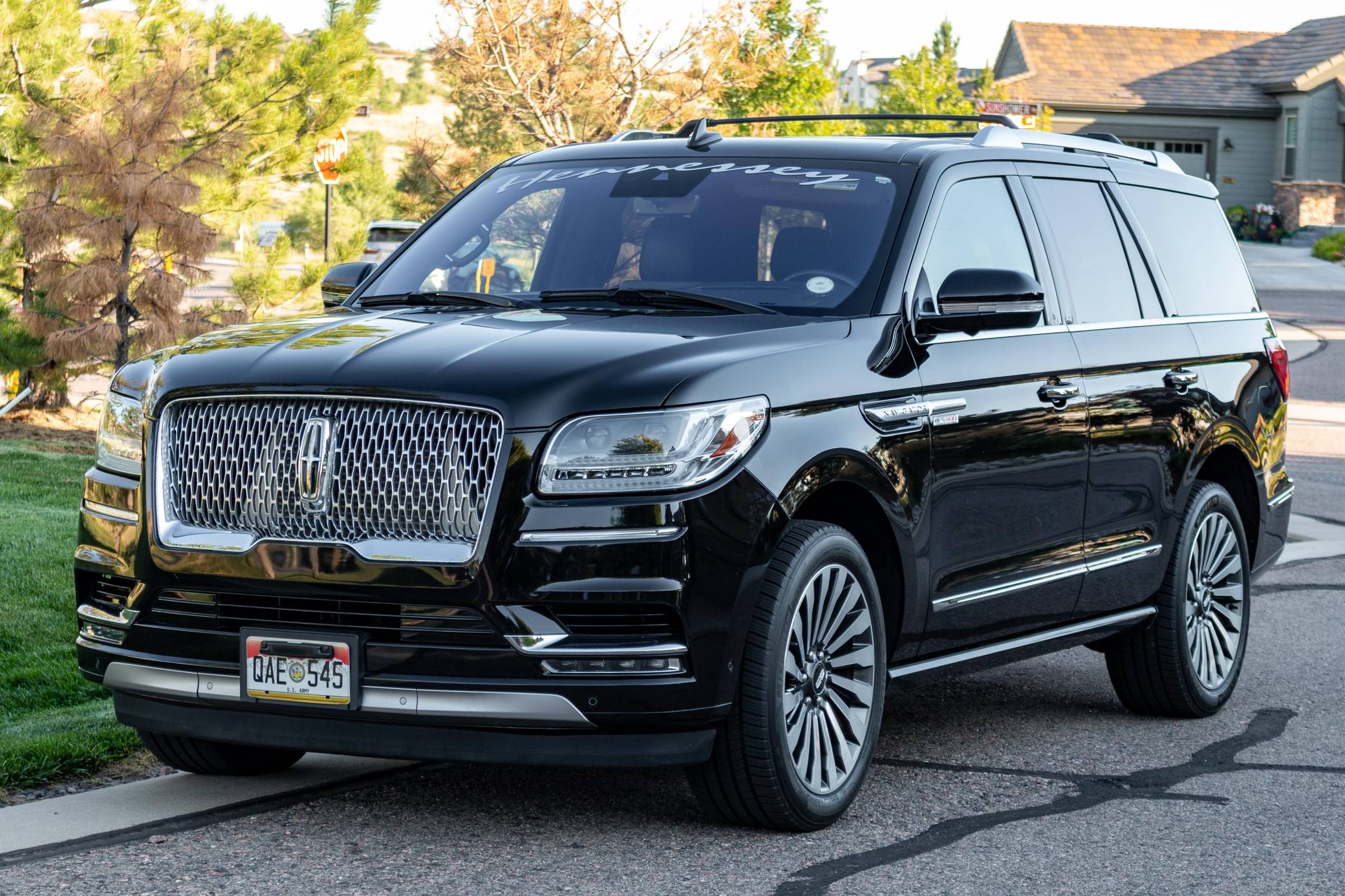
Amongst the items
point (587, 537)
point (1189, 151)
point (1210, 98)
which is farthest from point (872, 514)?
point (1189, 151)

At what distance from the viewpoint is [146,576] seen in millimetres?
4875

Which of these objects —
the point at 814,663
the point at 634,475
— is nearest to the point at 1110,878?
the point at 814,663

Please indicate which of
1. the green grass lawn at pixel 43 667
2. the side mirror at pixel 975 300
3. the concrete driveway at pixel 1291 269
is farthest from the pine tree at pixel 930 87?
the side mirror at pixel 975 300

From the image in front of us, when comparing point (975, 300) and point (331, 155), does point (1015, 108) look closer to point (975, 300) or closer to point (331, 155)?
point (331, 155)

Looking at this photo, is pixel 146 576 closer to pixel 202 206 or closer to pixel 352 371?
pixel 352 371

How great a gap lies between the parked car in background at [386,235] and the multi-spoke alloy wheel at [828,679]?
85.6 ft

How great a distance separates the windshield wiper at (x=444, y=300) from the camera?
226 inches

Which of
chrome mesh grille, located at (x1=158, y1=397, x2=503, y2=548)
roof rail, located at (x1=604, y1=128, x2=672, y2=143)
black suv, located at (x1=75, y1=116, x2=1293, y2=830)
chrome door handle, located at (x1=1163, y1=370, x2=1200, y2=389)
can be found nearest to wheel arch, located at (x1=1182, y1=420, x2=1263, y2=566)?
chrome door handle, located at (x1=1163, y1=370, x2=1200, y2=389)

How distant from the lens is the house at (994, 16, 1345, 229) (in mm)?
56719

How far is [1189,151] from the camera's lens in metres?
58.8

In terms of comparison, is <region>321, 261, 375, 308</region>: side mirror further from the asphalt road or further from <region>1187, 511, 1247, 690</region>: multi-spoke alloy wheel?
<region>1187, 511, 1247, 690</region>: multi-spoke alloy wheel

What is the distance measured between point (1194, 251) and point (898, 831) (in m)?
3.36

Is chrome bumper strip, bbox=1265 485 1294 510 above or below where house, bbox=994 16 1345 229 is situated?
below

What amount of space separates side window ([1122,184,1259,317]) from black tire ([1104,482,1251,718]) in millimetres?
801
